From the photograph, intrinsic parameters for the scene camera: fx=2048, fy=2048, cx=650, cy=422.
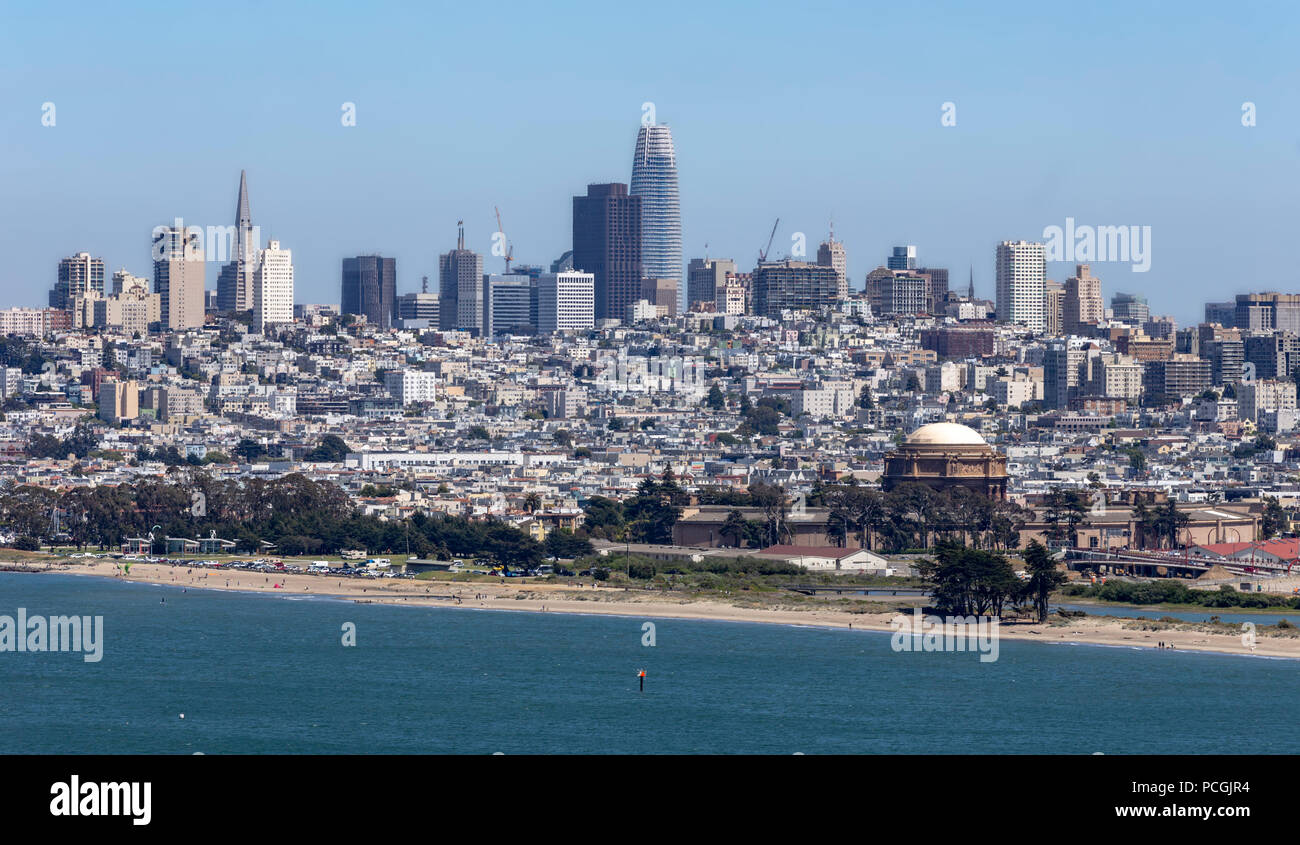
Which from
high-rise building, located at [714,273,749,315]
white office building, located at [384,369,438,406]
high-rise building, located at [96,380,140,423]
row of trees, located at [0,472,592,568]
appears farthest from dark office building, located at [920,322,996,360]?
row of trees, located at [0,472,592,568]

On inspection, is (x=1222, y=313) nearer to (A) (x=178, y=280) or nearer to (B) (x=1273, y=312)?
(B) (x=1273, y=312)

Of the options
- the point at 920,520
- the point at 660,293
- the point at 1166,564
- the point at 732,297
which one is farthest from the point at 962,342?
the point at 1166,564

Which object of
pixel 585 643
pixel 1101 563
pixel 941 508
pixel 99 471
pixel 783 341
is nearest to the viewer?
pixel 585 643

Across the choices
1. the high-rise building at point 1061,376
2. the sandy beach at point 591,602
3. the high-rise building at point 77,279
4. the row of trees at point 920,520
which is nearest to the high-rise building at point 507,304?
the high-rise building at point 77,279

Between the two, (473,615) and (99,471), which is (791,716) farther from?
(99,471)

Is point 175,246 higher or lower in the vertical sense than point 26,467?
higher

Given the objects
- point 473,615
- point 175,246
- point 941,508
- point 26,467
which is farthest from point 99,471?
point 175,246

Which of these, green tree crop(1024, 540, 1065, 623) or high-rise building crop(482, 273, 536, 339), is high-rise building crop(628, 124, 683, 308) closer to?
high-rise building crop(482, 273, 536, 339)
